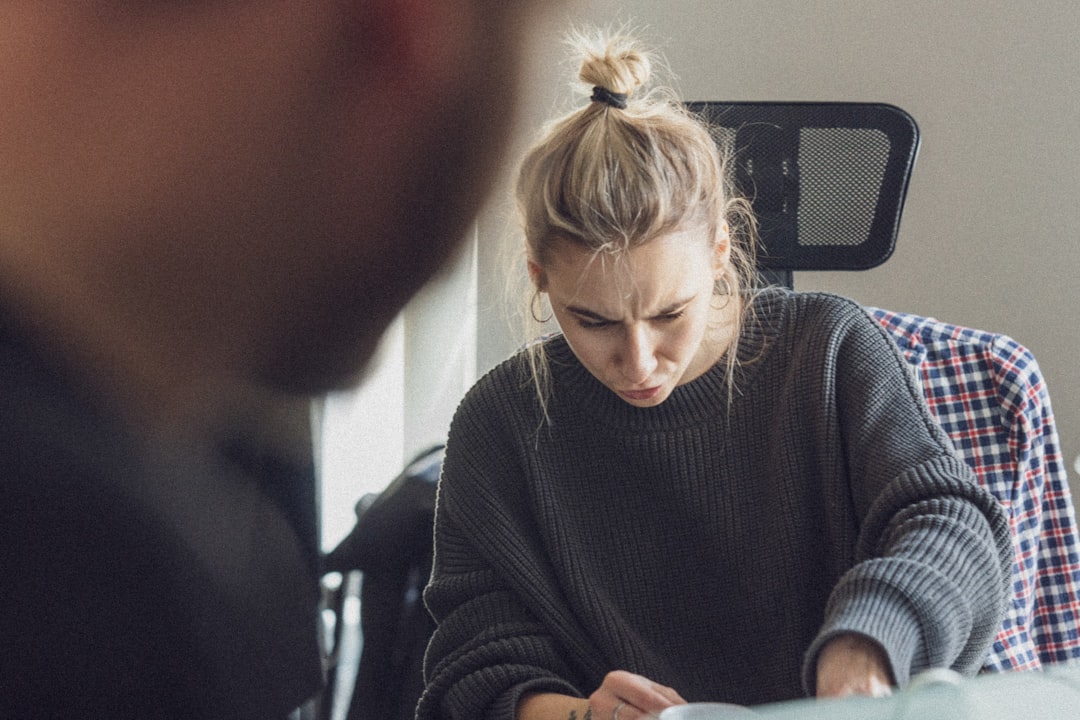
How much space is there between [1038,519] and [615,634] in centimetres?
38

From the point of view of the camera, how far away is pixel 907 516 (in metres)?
0.81

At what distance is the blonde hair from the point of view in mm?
873

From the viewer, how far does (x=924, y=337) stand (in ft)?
3.37

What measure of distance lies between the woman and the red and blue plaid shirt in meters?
0.10

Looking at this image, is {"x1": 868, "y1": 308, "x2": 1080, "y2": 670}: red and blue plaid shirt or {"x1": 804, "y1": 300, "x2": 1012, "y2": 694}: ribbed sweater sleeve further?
{"x1": 868, "y1": 308, "x2": 1080, "y2": 670}: red and blue plaid shirt

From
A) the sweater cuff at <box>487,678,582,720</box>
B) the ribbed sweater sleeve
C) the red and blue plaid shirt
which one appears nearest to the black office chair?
the red and blue plaid shirt

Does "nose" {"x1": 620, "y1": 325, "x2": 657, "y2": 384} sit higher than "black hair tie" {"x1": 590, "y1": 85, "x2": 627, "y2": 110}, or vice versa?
"black hair tie" {"x1": 590, "y1": 85, "x2": 627, "y2": 110}

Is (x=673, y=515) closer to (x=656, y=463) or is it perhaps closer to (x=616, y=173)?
(x=656, y=463)

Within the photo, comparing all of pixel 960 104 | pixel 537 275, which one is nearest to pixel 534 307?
pixel 537 275

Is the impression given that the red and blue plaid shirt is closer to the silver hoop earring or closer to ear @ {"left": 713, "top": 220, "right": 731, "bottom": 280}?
ear @ {"left": 713, "top": 220, "right": 731, "bottom": 280}

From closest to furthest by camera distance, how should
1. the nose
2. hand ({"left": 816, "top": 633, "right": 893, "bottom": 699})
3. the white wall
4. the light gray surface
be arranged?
the light gray surface < hand ({"left": 816, "top": 633, "right": 893, "bottom": 699}) < the nose < the white wall

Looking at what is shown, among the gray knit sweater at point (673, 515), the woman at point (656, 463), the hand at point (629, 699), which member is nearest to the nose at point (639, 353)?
the woman at point (656, 463)

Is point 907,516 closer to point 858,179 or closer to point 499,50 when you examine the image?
point 858,179

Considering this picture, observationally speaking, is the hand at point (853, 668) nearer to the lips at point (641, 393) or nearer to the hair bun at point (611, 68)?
the lips at point (641, 393)
